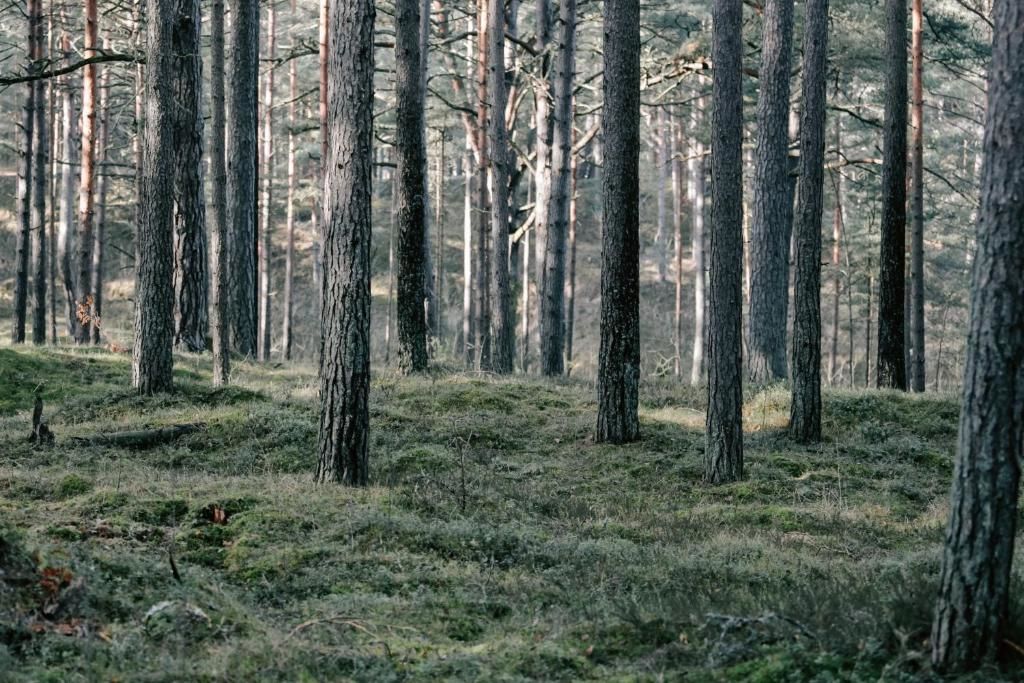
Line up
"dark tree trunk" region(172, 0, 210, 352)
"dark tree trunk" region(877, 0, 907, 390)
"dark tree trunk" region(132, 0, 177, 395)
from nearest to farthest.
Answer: "dark tree trunk" region(132, 0, 177, 395) → "dark tree trunk" region(877, 0, 907, 390) → "dark tree trunk" region(172, 0, 210, 352)

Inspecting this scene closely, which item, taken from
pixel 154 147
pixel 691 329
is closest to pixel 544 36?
pixel 154 147

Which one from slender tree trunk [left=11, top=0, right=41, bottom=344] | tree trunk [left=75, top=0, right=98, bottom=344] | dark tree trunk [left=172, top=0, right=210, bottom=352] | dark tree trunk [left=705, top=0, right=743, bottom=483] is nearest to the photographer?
dark tree trunk [left=705, top=0, right=743, bottom=483]

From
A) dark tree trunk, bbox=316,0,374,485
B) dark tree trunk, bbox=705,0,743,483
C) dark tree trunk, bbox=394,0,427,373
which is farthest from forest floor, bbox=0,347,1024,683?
dark tree trunk, bbox=394,0,427,373

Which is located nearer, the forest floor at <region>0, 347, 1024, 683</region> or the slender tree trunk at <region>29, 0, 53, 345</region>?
the forest floor at <region>0, 347, 1024, 683</region>

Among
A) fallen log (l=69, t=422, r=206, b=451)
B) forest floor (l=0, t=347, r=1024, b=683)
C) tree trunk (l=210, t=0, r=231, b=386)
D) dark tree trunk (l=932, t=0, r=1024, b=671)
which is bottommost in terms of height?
forest floor (l=0, t=347, r=1024, b=683)

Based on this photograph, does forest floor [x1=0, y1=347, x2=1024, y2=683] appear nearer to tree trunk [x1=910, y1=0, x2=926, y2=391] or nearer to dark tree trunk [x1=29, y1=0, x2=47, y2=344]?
tree trunk [x1=910, y1=0, x2=926, y2=391]

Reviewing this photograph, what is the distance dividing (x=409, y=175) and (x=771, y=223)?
689cm

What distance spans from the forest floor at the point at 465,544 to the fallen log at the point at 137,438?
207 millimetres

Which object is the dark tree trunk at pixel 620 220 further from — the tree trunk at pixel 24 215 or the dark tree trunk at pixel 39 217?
the dark tree trunk at pixel 39 217

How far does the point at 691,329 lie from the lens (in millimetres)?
50688

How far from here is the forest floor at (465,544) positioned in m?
5.75

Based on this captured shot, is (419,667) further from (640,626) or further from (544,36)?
(544,36)

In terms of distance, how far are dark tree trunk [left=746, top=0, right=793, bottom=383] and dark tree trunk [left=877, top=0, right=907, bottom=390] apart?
176 cm

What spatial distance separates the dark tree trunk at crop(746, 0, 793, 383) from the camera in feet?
62.2
